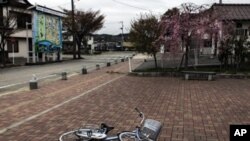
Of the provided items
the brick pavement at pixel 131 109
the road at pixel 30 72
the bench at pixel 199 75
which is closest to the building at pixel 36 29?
the road at pixel 30 72

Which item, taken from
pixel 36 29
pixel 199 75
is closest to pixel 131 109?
pixel 199 75

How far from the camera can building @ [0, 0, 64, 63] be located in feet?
112

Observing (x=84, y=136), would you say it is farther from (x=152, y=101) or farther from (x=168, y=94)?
(x=168, y=94)

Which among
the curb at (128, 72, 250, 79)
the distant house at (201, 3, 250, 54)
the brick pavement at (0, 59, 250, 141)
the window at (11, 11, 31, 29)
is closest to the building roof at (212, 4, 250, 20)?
the distant house at (201, 3, 250, 54)

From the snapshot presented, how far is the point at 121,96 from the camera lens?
1173 cm

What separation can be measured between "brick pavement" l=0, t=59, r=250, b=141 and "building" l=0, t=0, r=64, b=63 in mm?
20802

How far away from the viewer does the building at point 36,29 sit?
1348 inches

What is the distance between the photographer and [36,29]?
3475 centimetres

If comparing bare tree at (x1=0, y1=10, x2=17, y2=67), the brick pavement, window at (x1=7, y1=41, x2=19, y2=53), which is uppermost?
bare tree at (x1=0, y1=10, x2=17, y2=67)

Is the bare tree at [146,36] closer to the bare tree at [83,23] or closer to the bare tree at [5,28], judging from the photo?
the bare tree at [5,28]

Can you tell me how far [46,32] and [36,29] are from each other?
8.80 feet

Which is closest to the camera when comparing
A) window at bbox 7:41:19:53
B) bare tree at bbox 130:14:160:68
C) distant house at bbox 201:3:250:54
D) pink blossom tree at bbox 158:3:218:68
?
pink blossom tree at bbox 158:3:218:68

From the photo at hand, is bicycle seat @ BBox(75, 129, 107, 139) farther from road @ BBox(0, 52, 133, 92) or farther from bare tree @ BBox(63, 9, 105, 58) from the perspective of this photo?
bare tree @ BBox(63, 9, 105, 58)

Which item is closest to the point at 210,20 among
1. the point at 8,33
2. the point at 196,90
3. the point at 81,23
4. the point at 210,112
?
the point at 196,90
